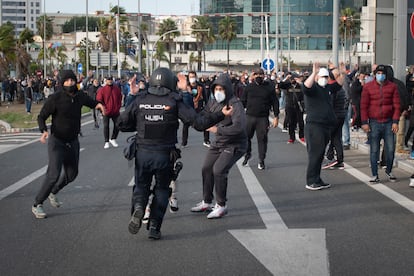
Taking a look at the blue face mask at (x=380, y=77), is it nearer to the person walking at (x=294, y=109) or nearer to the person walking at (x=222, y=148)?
the person walking at (x=222, y=148)

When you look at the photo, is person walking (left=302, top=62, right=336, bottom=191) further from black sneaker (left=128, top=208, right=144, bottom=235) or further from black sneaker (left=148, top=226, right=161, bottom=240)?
black sneaker (left=128, top=208, right=144, bottom=235)

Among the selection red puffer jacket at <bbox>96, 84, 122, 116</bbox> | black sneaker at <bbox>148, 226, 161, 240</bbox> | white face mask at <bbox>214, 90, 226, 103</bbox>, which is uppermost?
white face mask at <bbox>214, 90, 226, 103</bbox>

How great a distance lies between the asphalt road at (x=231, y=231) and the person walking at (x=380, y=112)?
63 cm

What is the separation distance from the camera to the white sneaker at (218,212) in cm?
915

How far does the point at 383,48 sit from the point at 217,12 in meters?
107

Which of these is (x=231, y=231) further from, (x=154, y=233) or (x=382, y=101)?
(x=382, y=101)

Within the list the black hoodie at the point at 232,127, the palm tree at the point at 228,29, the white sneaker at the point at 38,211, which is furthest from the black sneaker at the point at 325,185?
the palm tree at the point at 228,29

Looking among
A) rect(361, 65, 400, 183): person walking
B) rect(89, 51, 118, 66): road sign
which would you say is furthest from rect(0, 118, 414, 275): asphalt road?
rect(89, 51, 118, 66): road sign

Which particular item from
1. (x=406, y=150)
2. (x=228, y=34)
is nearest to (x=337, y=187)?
(x=406, y=150)

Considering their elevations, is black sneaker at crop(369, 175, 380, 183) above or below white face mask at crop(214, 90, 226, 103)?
below

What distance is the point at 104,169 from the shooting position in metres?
14.4

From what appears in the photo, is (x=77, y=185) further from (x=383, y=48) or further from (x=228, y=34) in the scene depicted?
(x=228, y=34)

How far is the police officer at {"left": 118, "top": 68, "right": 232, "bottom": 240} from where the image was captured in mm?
7727

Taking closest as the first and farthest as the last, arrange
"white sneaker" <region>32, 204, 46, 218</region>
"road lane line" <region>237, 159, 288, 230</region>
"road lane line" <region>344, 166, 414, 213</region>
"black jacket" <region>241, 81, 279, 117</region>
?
"road lane line" <region>237, 159, 288, 230</region> < "white sneaker" <region>32, 204, 46, 218</region> < "road lane line" <region>344, 166, 414, 213</region> < "black jacket" <region>241, 81, 279, 117</region>
